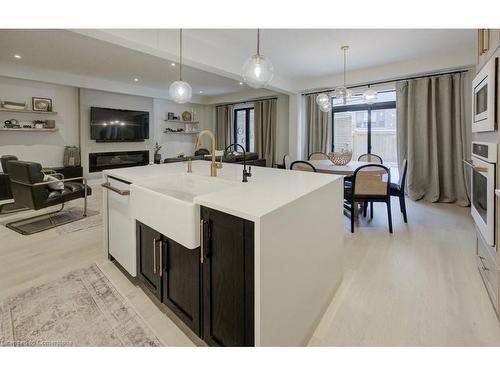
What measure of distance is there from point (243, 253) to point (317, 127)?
590cm

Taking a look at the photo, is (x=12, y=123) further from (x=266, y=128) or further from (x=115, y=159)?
(x=266, y=128)

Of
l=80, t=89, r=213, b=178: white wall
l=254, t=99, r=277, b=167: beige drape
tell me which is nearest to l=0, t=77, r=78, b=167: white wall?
l=80, t=89, r=213, b=178: white wall

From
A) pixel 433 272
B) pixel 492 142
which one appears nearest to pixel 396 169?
pixel 433 272

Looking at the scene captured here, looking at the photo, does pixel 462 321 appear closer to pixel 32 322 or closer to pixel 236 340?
pixel 236 340

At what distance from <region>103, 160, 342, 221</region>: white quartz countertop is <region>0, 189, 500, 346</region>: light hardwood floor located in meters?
0.86

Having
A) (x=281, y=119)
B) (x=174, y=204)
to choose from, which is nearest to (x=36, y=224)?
(x=174, y=204)

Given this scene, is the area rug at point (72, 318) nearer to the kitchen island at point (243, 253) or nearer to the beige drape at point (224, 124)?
the kitchen island at point (243, 253)

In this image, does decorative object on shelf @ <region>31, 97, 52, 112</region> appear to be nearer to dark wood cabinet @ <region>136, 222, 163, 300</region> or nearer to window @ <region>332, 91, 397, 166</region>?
dark wood cabinet @ <region>136, 222, 163, 300</region>

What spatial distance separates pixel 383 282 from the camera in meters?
2.19

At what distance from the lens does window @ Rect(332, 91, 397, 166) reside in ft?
18.9

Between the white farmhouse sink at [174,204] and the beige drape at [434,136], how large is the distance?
452 centimetres

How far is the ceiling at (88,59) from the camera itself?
12.4 feet

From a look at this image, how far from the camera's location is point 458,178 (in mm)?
4797
